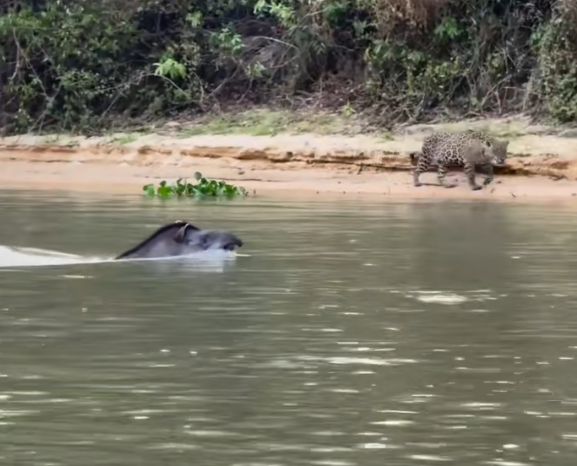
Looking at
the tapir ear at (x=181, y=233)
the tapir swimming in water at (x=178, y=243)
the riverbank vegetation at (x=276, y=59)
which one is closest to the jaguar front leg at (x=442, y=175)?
the riverbank vegetation at (x=276, y=59)

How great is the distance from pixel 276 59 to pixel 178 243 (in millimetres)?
15740

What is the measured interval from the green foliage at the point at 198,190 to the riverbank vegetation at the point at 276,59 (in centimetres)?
413

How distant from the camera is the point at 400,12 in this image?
86.8 feet

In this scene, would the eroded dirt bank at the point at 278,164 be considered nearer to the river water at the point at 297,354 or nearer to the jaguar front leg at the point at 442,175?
the jaguar front leg at the point at 442,175

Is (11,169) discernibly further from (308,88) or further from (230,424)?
(230,424)

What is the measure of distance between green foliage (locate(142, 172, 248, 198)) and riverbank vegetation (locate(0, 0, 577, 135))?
4.13 m

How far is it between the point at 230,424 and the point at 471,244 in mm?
8712

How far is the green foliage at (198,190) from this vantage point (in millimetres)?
23359

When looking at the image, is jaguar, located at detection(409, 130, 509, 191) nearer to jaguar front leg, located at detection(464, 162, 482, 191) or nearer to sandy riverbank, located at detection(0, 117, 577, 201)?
jaguar front leg, located at detection(464, 162, 482, 191)

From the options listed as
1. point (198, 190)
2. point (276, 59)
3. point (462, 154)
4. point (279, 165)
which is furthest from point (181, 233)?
point (276, 59)

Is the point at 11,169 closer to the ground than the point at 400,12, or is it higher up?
closer to the ground

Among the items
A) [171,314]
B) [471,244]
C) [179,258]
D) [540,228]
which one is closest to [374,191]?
[540,228]

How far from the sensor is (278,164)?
1019 inches

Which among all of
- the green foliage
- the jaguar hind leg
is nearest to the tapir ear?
the green foliage
